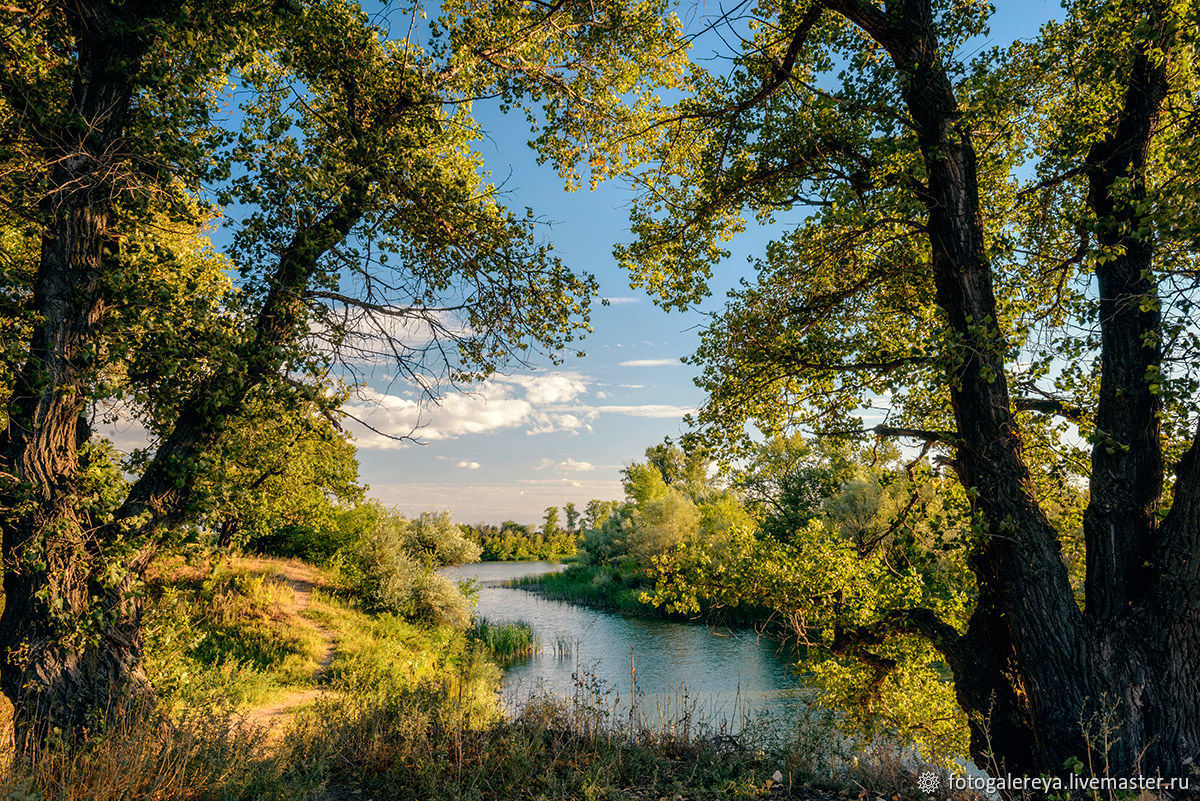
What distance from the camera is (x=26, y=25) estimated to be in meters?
5.68

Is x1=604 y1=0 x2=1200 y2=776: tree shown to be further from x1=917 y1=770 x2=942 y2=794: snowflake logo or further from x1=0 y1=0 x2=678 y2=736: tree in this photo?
x1=0 y1=0 x2=678 y2=736: tree

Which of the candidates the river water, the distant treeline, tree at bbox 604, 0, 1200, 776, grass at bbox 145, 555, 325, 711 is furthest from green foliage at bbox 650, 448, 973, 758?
the distant treeline

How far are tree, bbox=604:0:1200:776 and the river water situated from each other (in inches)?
165

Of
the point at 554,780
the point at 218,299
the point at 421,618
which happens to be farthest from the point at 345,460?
the point at 554,780

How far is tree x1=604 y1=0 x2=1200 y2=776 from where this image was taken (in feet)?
15.1

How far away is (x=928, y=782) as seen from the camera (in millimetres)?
5336

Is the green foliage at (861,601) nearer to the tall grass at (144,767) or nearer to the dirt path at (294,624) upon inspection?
the tall grass at (144,767)

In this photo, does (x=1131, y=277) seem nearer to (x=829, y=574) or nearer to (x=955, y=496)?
(x=955, y=496)

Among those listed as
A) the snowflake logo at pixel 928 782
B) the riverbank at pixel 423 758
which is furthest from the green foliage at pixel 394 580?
the snowflake logo at pixel 928 782

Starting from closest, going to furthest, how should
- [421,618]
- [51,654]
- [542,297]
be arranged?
[51,654] → [542,297] → [421,618]

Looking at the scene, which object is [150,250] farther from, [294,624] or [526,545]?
[526,545]

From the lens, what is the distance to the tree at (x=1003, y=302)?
4.62m

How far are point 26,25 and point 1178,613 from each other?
1156cm

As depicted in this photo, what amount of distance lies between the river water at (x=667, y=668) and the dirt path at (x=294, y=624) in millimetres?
3491
